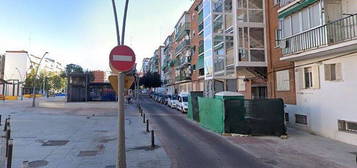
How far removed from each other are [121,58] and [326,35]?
32.8 feet

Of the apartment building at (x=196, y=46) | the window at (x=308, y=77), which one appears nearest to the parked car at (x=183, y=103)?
the apartment building at (x=196, y=46)

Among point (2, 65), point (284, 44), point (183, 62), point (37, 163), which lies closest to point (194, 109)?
point (284, 44)

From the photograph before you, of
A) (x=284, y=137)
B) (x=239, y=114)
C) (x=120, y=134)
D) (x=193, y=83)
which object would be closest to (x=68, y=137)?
(x=120, y=134)

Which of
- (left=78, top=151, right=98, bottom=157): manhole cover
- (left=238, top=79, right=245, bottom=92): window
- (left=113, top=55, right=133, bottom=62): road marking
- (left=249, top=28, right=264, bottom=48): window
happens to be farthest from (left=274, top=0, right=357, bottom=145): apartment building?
(left=78, top=151, right=98, bottom=157): manhole cover

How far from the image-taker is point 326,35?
38.3ft

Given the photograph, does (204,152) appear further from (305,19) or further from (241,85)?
(241,85)

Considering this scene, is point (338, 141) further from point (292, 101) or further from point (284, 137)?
point (292, 101)

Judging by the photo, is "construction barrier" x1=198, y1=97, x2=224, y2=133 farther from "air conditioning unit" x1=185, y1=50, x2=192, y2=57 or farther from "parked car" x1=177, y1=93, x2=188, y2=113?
"air conditioning unit" x1=185, y1=50, x2=192, y2=57

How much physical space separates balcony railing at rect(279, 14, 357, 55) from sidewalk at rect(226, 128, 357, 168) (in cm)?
444

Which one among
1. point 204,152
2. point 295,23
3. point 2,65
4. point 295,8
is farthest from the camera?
point 2,65

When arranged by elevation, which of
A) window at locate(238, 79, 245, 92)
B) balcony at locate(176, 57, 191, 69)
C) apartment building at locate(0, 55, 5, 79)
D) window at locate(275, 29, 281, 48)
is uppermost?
apartment building at locate(0, 55, 5, 79)

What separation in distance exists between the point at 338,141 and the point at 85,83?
32745mm

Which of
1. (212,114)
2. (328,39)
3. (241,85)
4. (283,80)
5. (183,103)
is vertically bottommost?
(212,114)

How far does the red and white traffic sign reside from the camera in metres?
6.18
